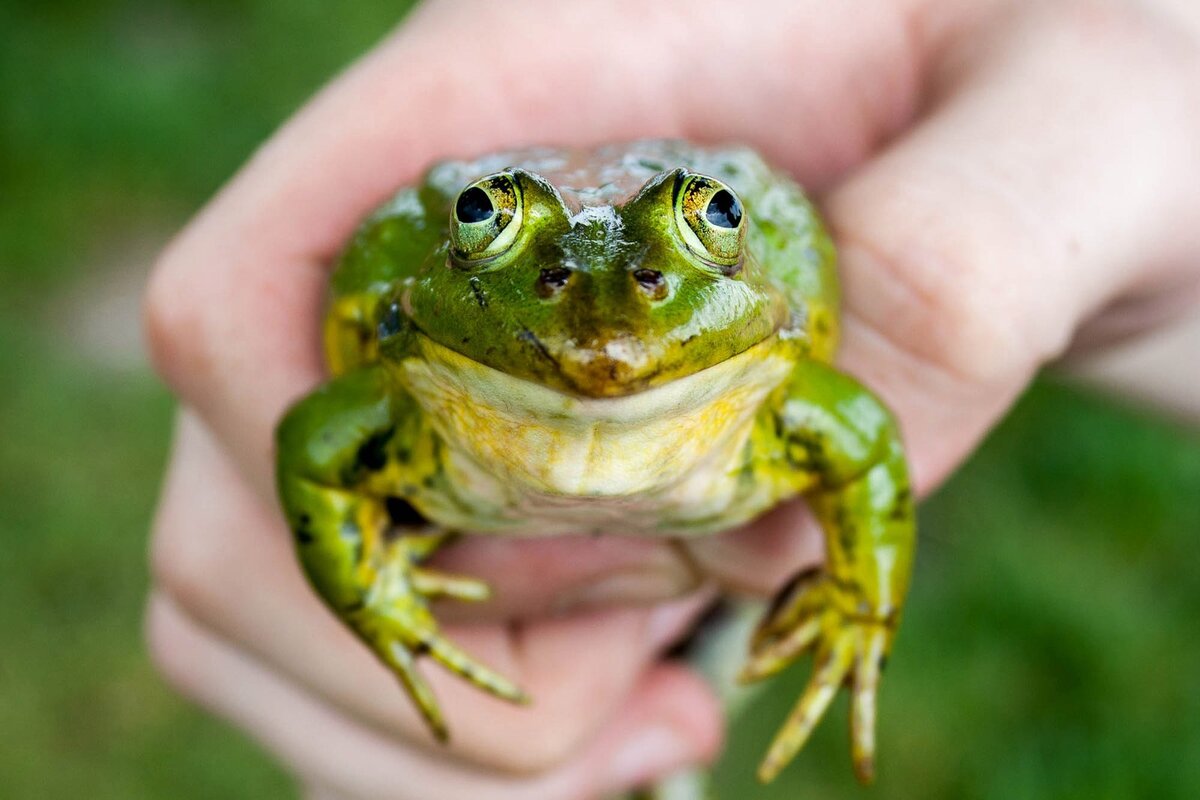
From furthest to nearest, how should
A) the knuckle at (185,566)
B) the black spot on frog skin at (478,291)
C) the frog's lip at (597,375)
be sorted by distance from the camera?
the knuckle at (185,566) < the black spot on frog skin at (478,291) < the frog's lip at (597,375)

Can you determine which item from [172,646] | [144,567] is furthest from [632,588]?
[144,567]

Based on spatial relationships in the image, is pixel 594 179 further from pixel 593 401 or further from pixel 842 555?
pixel 842 555

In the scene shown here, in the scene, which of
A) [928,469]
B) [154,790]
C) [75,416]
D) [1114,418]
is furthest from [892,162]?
[75,416]

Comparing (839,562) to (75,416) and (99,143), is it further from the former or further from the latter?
(99,143)

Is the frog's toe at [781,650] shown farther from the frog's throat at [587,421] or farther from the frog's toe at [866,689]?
the frog's throat at [587,421]

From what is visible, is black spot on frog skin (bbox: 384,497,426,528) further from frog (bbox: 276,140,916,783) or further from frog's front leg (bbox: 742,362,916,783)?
frog's front leg (bbox: 742,362,916,783)

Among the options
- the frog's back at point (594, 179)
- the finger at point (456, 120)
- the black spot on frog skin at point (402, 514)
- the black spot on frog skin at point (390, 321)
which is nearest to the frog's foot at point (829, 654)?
the frog's back at point (594, 179)

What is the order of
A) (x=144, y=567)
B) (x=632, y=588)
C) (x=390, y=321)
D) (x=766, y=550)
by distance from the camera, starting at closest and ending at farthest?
1. (x=390, y=321)
2. (x=766, y=550)
3. (x=632, y=588)
4. (x=144, y=567)

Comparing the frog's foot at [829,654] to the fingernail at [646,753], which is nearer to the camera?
the frog's foot at [829,654]
